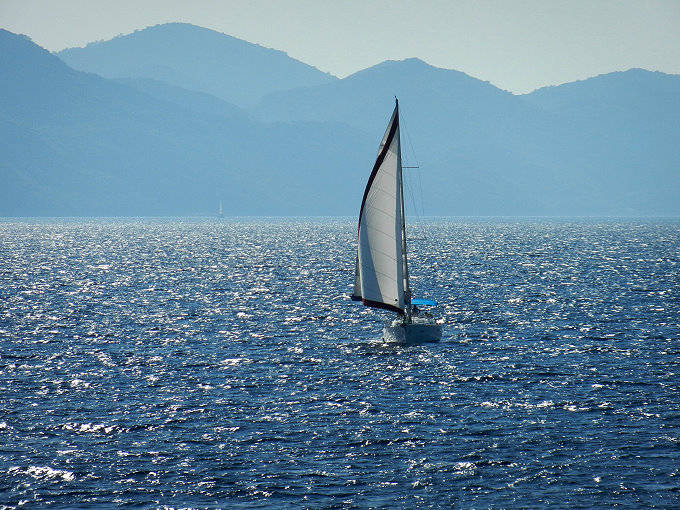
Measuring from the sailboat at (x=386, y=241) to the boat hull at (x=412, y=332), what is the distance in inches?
3.0

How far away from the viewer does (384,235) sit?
58.8 meters

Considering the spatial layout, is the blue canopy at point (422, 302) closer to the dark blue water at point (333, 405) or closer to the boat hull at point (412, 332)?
the boat hull at point (412, 332)

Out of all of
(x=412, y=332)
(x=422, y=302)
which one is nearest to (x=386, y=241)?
(x=422, y=302)

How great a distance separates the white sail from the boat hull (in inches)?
85.6

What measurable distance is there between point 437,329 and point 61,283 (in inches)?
2774

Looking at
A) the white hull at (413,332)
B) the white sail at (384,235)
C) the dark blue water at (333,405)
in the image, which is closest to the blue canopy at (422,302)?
the white hull at (413,332)

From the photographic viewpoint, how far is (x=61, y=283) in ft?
385

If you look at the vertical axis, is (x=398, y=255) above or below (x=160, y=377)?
above

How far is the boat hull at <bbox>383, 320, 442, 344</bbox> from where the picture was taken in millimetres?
62844

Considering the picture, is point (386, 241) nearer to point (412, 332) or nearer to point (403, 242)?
point (403, 242)

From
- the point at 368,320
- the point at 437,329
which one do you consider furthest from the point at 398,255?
the point at 368,320

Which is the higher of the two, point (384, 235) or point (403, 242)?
point (384, 235)

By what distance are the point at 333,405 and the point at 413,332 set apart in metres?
18.5

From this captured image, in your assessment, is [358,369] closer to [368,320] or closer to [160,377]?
[160,377]
